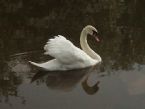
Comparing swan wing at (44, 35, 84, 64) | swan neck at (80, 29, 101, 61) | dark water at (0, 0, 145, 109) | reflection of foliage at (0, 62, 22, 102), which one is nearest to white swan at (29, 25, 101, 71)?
swan wing at (44, 35, 84, 64)

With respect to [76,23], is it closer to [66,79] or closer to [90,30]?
[90,30]

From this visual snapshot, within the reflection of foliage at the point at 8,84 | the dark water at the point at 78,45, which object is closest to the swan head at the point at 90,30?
the dark water at the point at 78,45

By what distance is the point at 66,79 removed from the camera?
8.27 metres

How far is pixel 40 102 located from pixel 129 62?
92.2 inches

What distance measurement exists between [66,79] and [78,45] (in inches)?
70.0

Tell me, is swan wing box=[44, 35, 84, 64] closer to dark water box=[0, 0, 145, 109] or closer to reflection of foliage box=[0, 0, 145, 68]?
dark water box=[0, 0, 145, 109]

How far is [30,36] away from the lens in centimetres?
1070

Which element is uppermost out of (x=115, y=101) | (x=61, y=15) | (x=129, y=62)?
(x=61, y=15)

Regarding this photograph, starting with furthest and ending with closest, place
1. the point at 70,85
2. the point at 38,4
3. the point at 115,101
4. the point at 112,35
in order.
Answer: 1. the point at 38,4
2. the point at 112,35
3. the point at 70,85
4. the point at 115,101

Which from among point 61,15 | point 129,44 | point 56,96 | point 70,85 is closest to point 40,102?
point 56,96

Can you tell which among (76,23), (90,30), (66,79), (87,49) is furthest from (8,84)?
(76,23)

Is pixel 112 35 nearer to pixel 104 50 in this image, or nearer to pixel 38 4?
pixel 104 50

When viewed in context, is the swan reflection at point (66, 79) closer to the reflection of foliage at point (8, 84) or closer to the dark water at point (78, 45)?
the dark water at point (78, 45)

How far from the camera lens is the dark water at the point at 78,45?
7.43m
